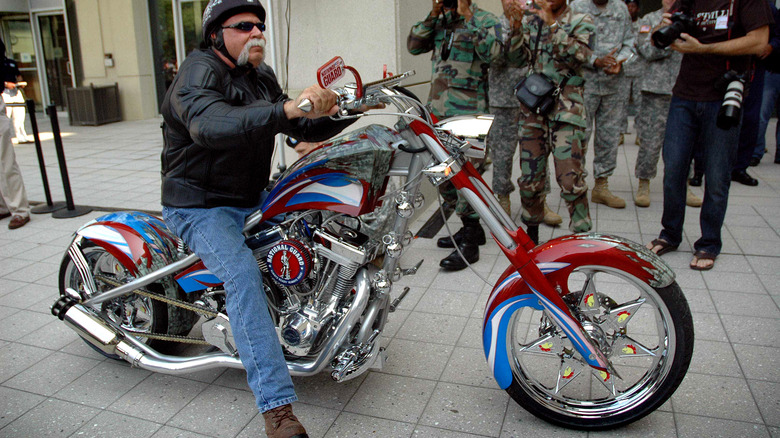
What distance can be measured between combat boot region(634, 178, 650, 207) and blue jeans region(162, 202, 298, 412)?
449 cm

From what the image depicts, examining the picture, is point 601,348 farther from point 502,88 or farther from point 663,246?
point 502,88

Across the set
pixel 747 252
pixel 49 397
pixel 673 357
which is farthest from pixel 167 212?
pixel 747 252

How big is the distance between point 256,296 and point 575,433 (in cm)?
147

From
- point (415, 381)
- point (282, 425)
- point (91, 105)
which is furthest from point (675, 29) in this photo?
point (91, 105)

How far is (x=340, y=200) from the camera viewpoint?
2.45 meters

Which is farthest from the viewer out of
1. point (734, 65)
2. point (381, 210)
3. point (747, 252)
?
point (747, 252)

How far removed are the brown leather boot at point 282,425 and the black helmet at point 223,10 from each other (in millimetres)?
1631

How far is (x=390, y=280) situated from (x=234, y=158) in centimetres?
88

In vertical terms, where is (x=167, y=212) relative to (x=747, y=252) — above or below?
above

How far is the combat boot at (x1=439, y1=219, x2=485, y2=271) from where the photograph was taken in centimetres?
445

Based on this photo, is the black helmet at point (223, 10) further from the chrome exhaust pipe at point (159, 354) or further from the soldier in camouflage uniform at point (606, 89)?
the soldier in camouflage uniform at point (606, 89)

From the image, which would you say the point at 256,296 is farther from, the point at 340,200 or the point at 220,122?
the point at 220,122

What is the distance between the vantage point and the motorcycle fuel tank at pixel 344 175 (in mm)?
2424

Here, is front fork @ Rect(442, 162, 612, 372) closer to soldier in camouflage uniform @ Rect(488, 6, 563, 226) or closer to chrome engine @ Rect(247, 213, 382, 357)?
chrome engine @ Rect(247, 213, 382, 357)
